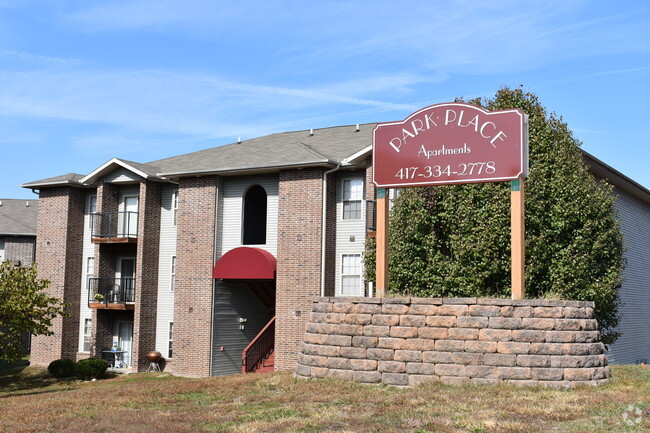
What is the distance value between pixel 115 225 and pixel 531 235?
1857cm

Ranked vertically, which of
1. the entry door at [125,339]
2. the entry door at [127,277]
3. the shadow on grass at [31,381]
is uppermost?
the entry door at [127,277]

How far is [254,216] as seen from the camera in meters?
29.7

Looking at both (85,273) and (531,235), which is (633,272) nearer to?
(531,235)

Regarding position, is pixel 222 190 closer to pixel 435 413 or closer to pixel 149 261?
pixel 149 261

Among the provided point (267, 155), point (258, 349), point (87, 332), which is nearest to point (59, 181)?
point (87, 332)

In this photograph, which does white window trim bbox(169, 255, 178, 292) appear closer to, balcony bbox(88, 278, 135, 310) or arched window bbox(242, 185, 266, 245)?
balcony bbox(88, 278, 135, 310)

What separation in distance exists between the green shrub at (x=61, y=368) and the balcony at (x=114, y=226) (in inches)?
209

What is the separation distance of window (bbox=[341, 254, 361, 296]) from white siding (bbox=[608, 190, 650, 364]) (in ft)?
34.4

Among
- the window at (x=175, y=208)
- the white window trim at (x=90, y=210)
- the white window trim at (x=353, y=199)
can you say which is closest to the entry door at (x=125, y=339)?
the white window trim at (x=90, y=210)

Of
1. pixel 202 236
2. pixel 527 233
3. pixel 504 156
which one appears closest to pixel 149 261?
pixel 202 236

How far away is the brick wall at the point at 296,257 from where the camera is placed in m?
26.2

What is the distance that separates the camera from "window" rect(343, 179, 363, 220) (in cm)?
2669

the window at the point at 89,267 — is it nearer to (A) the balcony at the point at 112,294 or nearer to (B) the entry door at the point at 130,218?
(A) the balcony at the point at 112,294

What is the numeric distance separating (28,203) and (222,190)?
25.4m
